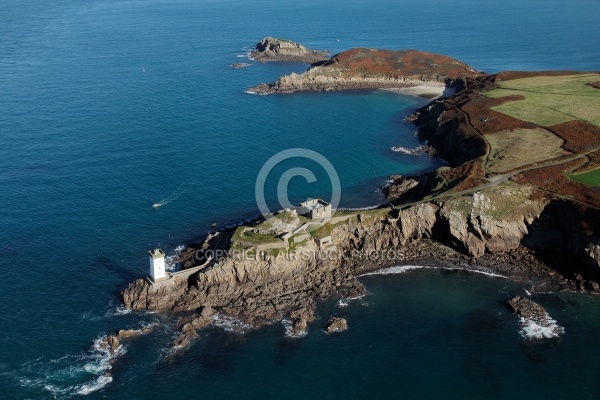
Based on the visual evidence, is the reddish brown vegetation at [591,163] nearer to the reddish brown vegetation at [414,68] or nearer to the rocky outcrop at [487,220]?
the rocky outcrop at [487,220]

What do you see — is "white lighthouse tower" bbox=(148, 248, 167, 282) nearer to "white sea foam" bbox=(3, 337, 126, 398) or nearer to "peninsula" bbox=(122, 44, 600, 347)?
"peninsula" bbox=(122, 44, 600, 347)

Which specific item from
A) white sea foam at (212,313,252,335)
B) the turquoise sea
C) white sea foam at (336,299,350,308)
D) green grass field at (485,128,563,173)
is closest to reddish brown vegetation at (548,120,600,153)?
green grass field at (485,128,563,173)

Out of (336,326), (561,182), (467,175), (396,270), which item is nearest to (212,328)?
(336,326)

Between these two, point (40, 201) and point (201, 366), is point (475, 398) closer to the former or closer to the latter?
point (201, 366)

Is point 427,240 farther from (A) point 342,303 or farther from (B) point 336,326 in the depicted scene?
(B) point 336,326

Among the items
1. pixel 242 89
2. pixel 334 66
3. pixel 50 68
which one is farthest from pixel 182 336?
pixel 50 68
